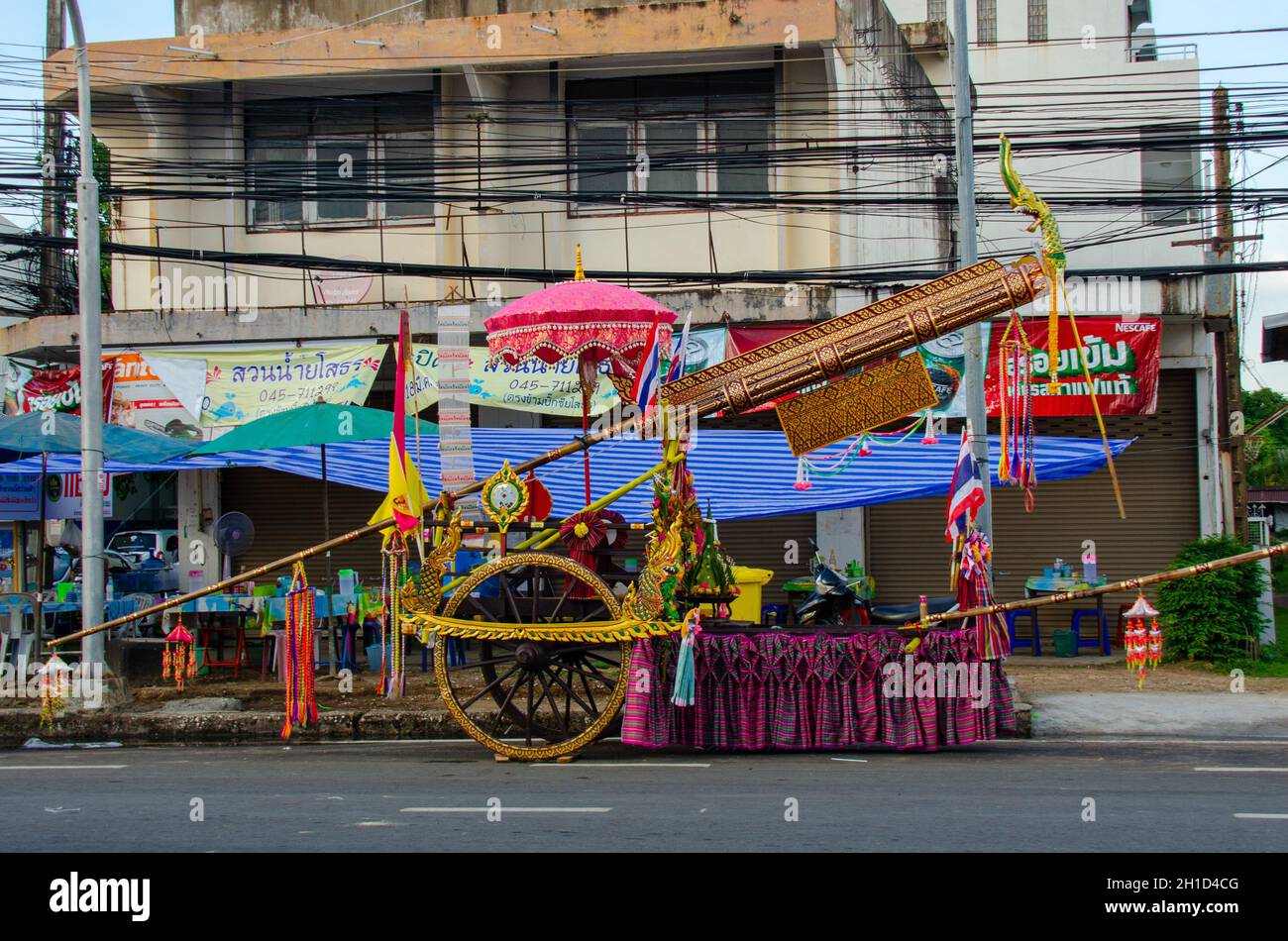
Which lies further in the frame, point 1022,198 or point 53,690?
point 53,690

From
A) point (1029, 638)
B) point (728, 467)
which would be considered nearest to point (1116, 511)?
point (1029, 638)

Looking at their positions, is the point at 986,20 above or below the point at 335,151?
above

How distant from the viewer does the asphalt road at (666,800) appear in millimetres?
6855

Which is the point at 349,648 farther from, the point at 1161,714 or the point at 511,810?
the point at 1161,714

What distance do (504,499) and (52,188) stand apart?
29.5 ft

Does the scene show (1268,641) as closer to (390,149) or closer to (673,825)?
(673,825)

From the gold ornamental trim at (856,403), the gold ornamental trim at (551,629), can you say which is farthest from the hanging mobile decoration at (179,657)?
the gold ornamental trim at (856,403)

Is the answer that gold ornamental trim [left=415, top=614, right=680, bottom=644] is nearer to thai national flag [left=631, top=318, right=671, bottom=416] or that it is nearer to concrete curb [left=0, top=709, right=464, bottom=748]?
thai national flag [left=631, top=318, right=671, bottom=416]

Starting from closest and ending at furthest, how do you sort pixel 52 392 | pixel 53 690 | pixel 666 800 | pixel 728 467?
pixel 666 800 → pixel 53 690 → pixel 728 467 → pixel 52 392

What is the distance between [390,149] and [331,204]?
113 centimetres

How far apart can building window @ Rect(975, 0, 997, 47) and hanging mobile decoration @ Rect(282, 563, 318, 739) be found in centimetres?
2893

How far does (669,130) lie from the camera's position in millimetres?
18547

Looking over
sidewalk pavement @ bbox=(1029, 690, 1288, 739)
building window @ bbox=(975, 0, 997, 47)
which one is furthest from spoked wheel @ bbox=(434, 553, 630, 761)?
building window @ bbox=(975, 0, 997, 47)

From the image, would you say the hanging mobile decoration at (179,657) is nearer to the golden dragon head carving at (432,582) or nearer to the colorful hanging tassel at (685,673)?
the golden dragon head carving at (432,582)
